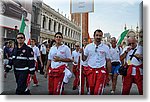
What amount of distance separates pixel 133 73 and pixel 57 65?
105cm

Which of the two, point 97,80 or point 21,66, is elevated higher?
point 21,66

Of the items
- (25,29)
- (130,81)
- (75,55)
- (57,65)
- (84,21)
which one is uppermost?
(84,21)

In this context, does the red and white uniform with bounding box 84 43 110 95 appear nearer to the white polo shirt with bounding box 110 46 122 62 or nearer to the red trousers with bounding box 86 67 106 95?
the red trousers with bounding box 86 67 106 95

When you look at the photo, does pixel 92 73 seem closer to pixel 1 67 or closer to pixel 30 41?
pixel 30 41

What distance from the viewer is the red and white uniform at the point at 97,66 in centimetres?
373

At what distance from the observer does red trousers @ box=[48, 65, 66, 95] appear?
Result: 3.79 meters

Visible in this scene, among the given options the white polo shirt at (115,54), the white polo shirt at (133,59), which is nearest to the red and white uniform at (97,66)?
the white polo shirt at (115,54)

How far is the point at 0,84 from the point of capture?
150 inches

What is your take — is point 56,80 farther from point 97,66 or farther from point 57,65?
point 97,66

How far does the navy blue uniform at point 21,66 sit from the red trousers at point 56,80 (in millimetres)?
289

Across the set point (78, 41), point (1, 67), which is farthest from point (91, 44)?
point (1, 67)

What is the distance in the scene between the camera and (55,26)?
12.8 ft

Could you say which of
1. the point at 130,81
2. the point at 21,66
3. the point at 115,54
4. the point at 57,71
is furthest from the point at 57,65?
the point at 130,81

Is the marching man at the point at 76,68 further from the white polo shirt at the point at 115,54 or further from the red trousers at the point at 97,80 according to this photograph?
the white polo shirt at the point at 115,54
